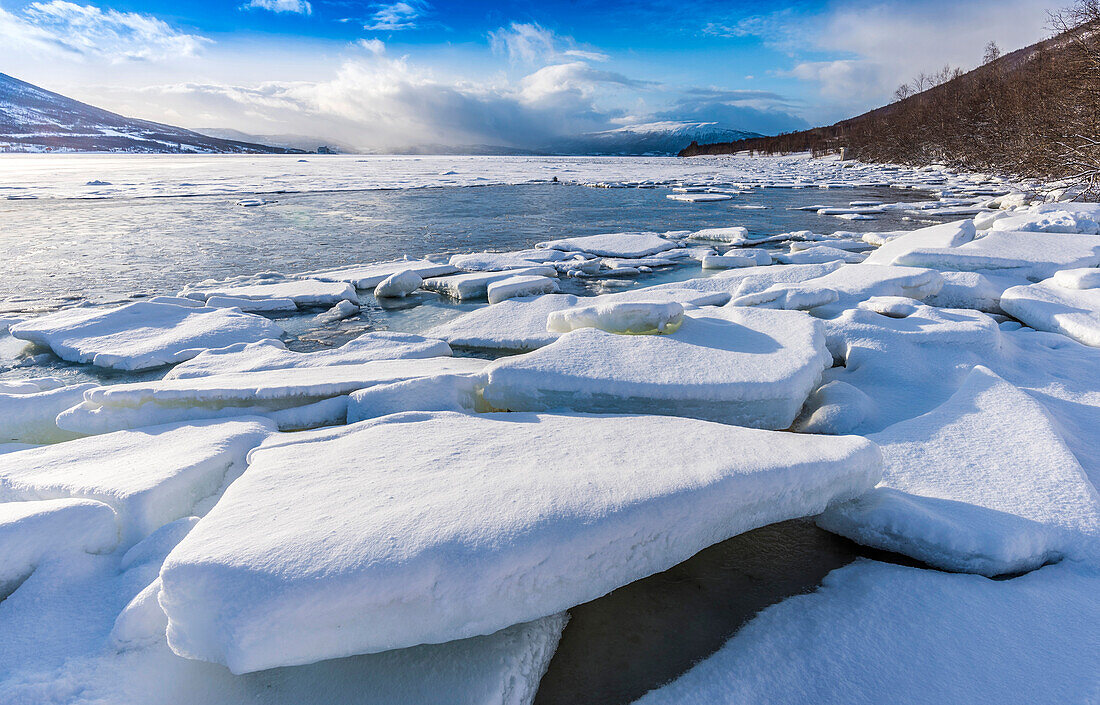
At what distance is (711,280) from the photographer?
17.7 ft

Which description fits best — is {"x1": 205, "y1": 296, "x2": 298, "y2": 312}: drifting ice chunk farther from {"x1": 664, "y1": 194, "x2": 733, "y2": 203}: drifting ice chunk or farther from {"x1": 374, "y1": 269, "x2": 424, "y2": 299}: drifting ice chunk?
{"x1": 664, "y1": 194, "x2": 733, "y2": 203}: drifting ice chunk

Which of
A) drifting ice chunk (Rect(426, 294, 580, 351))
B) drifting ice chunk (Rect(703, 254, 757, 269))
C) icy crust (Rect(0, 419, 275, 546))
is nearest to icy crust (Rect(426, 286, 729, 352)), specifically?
drifting ice chunk (Rect(426, 294, 580, 351))

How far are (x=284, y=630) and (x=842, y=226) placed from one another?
→ 1121cm

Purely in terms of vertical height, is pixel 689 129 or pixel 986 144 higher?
pixel 689 129

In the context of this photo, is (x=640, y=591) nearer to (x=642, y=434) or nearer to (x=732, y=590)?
(x=732, y=590)

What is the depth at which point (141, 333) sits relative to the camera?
4246 millimetres

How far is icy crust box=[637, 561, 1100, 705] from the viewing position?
4.29 feet

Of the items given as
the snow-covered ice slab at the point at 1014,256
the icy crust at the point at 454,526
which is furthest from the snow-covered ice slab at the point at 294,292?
the snow-covered ice slab at the point at 1014,256

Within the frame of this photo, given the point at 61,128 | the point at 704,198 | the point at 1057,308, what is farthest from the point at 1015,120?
the point at 61,128

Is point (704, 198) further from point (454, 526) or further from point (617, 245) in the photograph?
point (454, 526)

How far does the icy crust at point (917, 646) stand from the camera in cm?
131

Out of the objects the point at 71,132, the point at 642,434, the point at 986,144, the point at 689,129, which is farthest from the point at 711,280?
the point at 689,129

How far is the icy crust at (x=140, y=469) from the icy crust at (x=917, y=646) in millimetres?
1655

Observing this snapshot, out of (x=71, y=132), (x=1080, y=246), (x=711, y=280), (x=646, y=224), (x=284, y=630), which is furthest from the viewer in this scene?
(x=71, y=132)
